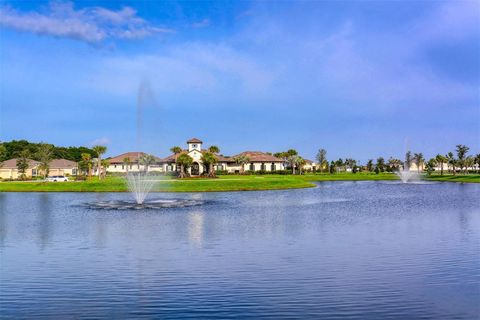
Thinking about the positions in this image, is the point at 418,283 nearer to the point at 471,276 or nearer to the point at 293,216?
the point at 471,276

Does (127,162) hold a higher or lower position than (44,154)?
lower

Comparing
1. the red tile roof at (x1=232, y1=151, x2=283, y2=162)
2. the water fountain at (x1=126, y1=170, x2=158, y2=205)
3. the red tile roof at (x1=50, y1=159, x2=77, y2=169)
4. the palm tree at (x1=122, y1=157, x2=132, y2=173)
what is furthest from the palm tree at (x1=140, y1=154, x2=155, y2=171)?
the water fountain at (x1=126, y1=170, x2=158, y2=205)

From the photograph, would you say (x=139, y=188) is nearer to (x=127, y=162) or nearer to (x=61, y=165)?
(x=127, y=162)

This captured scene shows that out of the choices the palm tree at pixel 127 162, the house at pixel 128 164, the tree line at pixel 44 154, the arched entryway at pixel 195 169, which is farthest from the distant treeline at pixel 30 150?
the arched entryway at pixel 195 169

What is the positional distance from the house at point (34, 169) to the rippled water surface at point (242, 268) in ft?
347

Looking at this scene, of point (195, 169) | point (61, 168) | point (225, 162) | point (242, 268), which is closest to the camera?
point (242, 268)

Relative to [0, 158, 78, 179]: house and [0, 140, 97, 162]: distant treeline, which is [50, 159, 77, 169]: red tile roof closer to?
[0, 158, 78, 179]: house

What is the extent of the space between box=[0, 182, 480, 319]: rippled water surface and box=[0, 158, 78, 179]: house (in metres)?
106

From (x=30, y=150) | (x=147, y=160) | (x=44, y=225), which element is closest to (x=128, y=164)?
(x=147, y=160)

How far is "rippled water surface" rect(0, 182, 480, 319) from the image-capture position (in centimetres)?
1481

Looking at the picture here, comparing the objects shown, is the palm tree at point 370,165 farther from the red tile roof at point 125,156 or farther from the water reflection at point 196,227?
the water reflection at point 196,227

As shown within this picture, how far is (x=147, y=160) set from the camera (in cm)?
14062

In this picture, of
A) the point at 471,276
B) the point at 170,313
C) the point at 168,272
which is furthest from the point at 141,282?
the point at 471,276

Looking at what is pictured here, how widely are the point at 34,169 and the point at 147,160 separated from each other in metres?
31.3
